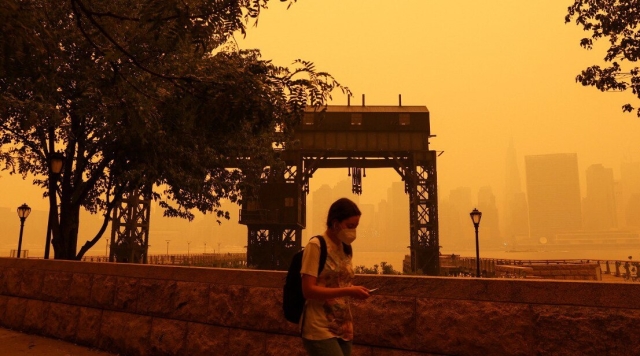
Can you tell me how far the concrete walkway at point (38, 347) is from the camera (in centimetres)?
690

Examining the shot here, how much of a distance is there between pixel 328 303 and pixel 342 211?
61cm

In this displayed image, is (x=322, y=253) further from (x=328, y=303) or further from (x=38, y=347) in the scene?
(x=38, y=347)

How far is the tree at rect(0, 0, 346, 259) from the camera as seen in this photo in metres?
5.15

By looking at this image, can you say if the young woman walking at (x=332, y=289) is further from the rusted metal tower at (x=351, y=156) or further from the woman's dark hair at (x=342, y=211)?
the rusted metal tower at (x=351, y=156)

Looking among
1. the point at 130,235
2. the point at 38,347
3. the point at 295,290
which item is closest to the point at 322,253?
the point at 295,290

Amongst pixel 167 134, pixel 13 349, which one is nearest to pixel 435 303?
pixel 13 349

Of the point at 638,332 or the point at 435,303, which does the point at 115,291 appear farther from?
the point at 638,332

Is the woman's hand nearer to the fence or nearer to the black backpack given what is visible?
the black backpack

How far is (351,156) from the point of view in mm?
41438

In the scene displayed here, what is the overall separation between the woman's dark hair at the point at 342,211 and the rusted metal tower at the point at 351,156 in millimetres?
35681

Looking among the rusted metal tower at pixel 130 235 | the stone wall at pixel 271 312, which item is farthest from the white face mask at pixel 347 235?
the rusted metal tower at pixel 130 235

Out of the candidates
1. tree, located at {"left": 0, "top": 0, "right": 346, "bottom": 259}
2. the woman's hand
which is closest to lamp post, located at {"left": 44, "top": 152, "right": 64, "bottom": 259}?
tree, located at {"left": 0, "top": 0, "right": 346, "bottom": 259}

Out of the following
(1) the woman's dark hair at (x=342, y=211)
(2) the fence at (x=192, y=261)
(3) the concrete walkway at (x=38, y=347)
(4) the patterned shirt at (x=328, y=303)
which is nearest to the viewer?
(4) the patterned shirt at (x=328, y=303)

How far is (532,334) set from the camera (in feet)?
13.7
